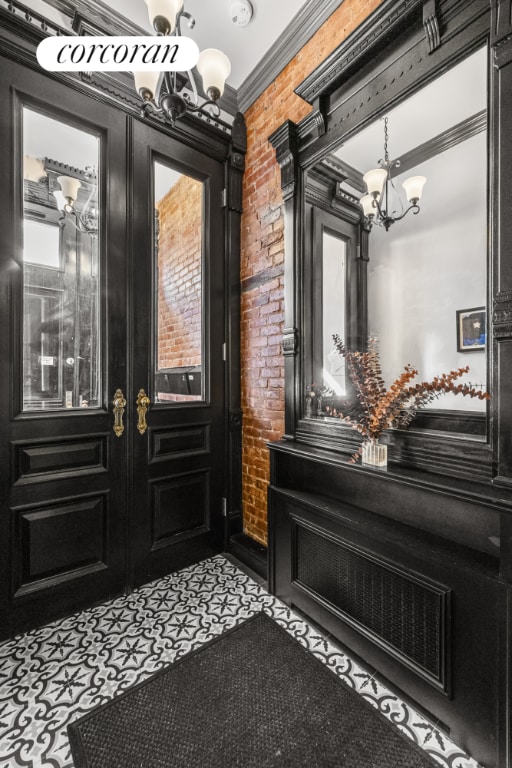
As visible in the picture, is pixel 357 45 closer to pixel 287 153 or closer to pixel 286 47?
pixel 287 153

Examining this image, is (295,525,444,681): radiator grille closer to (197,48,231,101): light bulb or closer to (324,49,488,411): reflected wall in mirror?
(324,49,488,411): reflected wall in mirror

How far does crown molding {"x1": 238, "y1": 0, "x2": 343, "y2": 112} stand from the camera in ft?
7.06

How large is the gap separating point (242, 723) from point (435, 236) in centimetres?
214

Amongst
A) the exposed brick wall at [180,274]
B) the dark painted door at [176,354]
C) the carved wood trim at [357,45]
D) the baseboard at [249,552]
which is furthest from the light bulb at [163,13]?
the baseboard at [249,552]

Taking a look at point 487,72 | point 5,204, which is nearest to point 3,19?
point 5,204

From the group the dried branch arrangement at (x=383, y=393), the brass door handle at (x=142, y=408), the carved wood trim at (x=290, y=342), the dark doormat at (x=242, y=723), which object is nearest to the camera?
the dark doormat at (x=242, y=723)

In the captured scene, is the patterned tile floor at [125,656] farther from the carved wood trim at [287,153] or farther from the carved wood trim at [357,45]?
the carved wood trim at [357,45]

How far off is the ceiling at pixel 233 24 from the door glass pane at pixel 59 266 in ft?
2.70

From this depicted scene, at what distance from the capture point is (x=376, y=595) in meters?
1.67

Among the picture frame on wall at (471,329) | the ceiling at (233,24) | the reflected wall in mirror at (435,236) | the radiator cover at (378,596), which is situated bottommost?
the radiator cover at (378,596)

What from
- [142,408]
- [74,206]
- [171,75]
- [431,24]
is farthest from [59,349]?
[431,24]

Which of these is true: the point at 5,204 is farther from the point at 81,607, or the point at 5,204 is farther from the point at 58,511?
the point at 81,607

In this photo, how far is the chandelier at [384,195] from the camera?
5.49 ft

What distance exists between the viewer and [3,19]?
1854 mm
